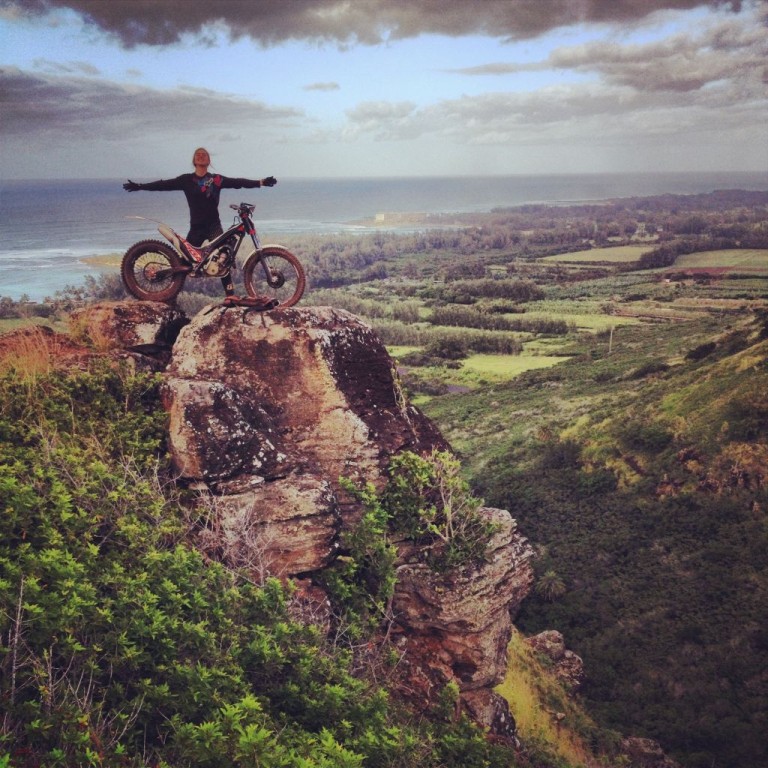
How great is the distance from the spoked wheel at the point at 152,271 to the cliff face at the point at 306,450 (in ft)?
1.26

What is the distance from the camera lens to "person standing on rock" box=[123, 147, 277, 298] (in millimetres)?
11141

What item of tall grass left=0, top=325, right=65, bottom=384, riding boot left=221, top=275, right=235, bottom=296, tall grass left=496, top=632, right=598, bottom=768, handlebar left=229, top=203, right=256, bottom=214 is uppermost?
handlebar left=229, top=203, right=256, bottom=214

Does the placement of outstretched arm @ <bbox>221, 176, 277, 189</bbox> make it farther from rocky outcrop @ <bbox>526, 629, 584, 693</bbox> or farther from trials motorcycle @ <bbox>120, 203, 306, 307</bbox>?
rocky outcrop @ <bbox>526, 629, 584, 693</bbox>

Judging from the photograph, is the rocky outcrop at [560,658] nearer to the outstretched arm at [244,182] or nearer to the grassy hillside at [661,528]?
the grassy hillside at [661,528]

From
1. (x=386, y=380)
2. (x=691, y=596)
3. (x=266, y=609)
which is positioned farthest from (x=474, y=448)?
(x=266, y=609)

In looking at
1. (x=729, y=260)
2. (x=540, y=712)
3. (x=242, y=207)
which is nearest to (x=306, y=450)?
(x=242, y=207)

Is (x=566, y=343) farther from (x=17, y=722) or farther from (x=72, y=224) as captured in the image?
(x=17, y=722)

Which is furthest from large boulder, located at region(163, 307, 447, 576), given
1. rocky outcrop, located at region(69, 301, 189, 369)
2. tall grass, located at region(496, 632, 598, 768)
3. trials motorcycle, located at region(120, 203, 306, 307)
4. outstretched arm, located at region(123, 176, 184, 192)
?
tall grass, located at region(496, 632, 598, 768)

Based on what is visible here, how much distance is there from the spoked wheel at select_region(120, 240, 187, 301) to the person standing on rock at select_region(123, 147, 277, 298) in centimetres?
61

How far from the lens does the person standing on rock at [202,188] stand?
11141mm

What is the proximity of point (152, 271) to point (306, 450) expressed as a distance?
4860 mm

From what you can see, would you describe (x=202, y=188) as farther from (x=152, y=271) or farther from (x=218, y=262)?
(x=152, y=271)

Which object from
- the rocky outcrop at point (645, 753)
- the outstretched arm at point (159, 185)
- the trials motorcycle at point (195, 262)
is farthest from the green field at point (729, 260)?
the outstretched arm at point (159, 185)

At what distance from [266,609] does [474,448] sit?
63.7m
